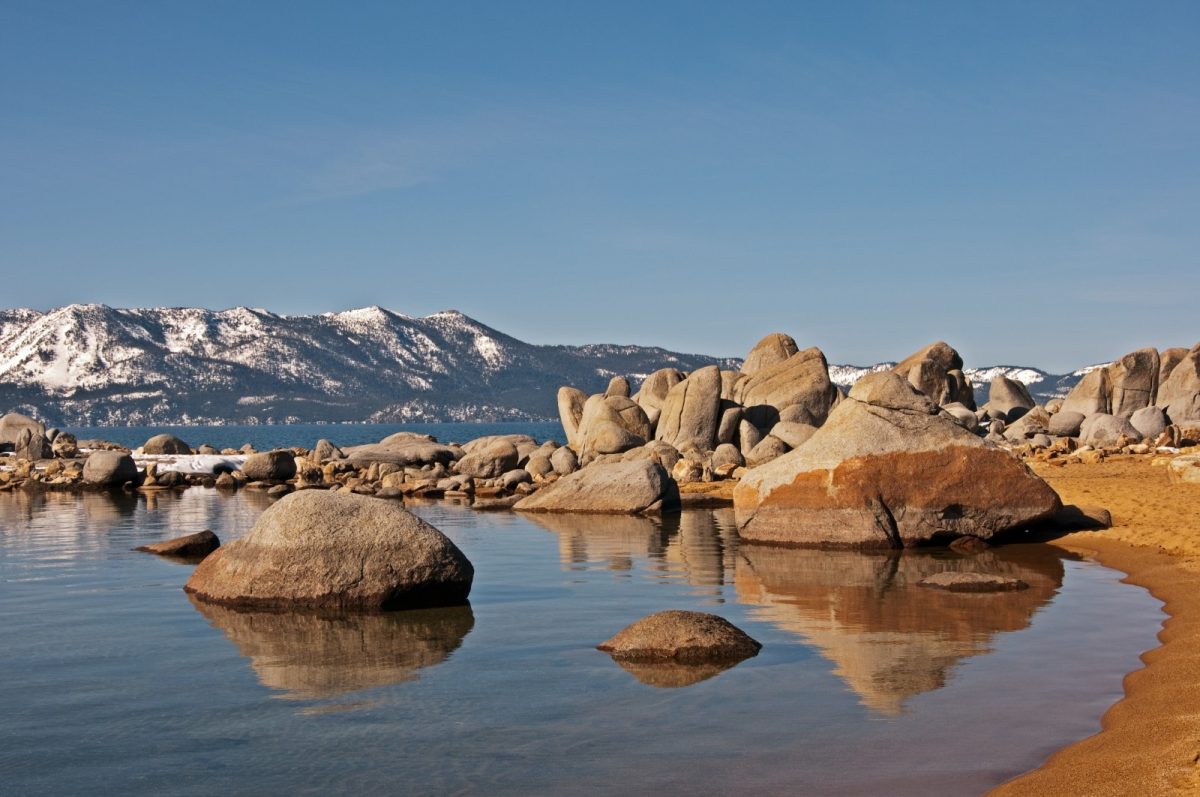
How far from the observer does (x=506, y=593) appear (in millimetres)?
17422

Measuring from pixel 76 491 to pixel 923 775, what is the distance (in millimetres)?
41128

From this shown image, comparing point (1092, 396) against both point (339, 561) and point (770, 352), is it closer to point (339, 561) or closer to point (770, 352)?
point (770, 352)

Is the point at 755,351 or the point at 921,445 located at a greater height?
the point at 755,351

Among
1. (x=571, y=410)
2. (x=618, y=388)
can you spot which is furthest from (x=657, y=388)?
(x=571, y=410)

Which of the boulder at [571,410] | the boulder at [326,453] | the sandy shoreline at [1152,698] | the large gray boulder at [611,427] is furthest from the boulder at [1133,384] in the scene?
the sandy shoreline at [1152,698]

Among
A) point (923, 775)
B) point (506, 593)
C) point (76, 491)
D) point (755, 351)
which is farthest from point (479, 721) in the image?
point (755, 351)

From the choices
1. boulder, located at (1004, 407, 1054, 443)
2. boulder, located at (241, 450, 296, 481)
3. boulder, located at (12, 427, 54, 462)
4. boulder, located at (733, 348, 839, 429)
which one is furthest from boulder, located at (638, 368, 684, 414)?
boulder, located at (12, 427, 54, 462)

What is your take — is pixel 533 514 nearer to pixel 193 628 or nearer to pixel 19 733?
pixel 193 628

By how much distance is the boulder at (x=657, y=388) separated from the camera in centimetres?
5369

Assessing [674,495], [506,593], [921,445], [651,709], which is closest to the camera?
[651,709]

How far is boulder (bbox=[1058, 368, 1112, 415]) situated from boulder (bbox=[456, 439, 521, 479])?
28.7 metres

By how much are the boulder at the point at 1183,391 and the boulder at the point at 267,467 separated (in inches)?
1518

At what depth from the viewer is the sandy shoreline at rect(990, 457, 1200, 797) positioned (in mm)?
7824

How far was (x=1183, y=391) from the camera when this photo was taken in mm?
56281
